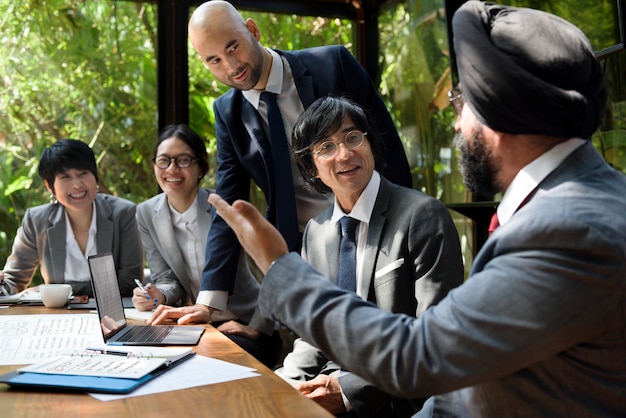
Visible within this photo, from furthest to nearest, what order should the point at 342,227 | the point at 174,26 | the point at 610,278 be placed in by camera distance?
the point at 174,26
the point at 342,227
the point at 610,278

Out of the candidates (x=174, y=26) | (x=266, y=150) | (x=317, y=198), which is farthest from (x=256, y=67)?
(x=174, y=26)

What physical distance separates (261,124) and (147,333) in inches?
40.5

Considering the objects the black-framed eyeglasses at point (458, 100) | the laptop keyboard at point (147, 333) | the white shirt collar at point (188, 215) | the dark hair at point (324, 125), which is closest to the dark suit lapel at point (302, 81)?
the dark hair at point (324, 125)

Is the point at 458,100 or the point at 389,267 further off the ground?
the point at 458,100

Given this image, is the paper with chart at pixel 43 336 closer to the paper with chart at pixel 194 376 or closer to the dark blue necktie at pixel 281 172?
the paper with chart at pixel 194 376

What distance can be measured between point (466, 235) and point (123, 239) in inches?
73.6

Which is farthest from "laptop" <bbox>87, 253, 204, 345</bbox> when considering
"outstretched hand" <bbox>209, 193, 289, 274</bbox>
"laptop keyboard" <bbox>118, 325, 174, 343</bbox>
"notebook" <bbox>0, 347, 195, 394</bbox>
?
"outstretched hand" <bbox>209, 193, 289, 274</bbox>

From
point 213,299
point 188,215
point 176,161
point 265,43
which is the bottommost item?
point 213,299

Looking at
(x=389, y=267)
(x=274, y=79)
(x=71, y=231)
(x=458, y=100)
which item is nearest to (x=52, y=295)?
(x=71, y=231)

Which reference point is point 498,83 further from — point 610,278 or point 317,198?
point 317,198

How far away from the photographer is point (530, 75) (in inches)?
36.4

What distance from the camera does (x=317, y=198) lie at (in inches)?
102

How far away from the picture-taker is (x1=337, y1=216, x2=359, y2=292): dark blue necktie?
1835mm

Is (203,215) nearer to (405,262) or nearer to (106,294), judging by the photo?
(106,294)
